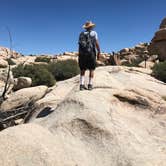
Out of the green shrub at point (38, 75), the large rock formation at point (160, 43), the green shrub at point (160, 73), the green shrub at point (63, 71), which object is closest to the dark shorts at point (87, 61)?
the green shrub at point (160, 73)

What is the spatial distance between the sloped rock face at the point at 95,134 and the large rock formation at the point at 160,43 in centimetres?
3928

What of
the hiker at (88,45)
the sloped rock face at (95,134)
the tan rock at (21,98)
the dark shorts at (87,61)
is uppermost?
the hiker at (88,45)

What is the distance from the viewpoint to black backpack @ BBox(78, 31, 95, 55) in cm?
1100

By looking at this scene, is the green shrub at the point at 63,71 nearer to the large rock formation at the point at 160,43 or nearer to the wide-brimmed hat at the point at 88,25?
the large rock formation at the point at 160,43

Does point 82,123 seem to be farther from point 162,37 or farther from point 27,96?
point 162,37

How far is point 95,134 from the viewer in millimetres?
8453

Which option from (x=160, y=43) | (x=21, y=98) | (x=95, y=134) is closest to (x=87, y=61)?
(x=95, y=134)

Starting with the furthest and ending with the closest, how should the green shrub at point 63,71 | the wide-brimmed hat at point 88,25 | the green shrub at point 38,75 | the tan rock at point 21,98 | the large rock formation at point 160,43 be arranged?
1. the large rock formation at point 160,43
2. the green shrub at point 63,71
3. the green shrub at point 38,75
4. the tan rock at point 21,98
5. the wide-brimmed hat at point 88,25

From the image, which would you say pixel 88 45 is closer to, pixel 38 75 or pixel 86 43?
pixel 86 43

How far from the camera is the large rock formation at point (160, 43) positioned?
1946 inches

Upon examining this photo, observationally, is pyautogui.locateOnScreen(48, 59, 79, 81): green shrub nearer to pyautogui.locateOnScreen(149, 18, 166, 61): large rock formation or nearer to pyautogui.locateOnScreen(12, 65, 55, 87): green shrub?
pyautogui.locateOnScreen(12, 65, 55, 87): green shrub

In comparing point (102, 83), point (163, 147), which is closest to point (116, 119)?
point (163, 147)

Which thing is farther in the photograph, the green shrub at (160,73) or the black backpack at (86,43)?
the green shrub at (160,73)

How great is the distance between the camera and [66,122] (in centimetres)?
873
